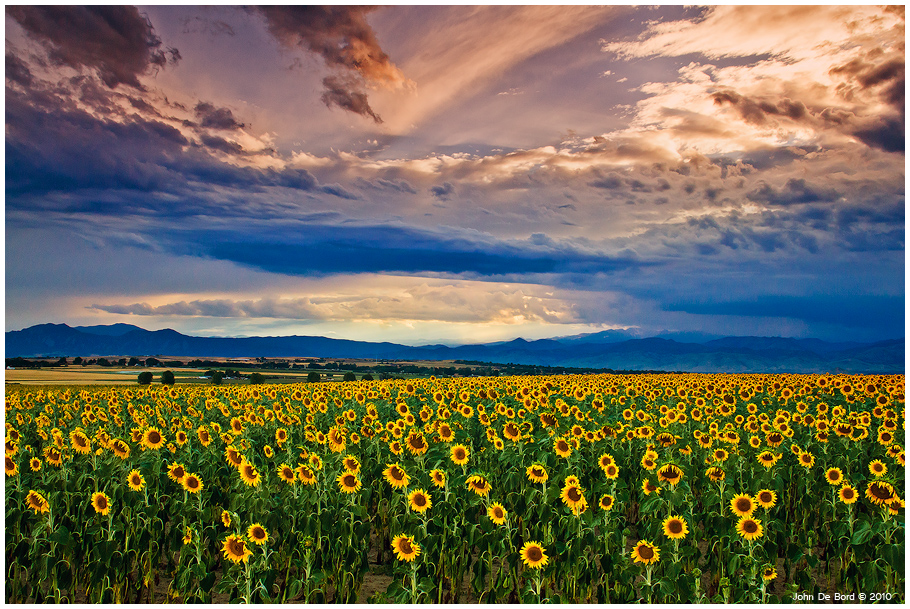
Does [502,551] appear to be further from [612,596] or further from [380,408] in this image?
[380,408]

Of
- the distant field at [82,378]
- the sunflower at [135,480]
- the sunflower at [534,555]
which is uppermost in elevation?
the sunflower at [135,480]

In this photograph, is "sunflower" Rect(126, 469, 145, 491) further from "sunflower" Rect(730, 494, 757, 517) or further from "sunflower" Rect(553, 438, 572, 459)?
"sunflower" Rect(730, 494, 757, 517)

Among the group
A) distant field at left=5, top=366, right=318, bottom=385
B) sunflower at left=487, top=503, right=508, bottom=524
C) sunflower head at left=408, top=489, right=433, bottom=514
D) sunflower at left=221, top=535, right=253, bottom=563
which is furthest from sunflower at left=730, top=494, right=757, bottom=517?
distant field at left=5, top=366, right=318, bottom=385

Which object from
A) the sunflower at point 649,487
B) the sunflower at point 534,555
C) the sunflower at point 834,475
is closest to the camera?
the sunflower at point 534,555

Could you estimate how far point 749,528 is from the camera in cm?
925

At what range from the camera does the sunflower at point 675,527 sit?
8852 millimetres

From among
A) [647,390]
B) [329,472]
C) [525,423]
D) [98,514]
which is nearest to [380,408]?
[525,423]

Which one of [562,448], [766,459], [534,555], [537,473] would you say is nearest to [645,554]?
[534,555]

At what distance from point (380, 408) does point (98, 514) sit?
401 inches

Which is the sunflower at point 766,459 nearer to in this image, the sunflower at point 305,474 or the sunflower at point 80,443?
the sunflower at point 305,474

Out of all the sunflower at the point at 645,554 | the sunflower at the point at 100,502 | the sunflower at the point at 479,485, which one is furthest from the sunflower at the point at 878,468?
the sunflower at the point at 100,502

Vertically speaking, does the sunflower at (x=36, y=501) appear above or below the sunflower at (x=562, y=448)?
below

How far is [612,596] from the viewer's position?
8.64 metres

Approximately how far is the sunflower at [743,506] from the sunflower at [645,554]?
2139 mm
